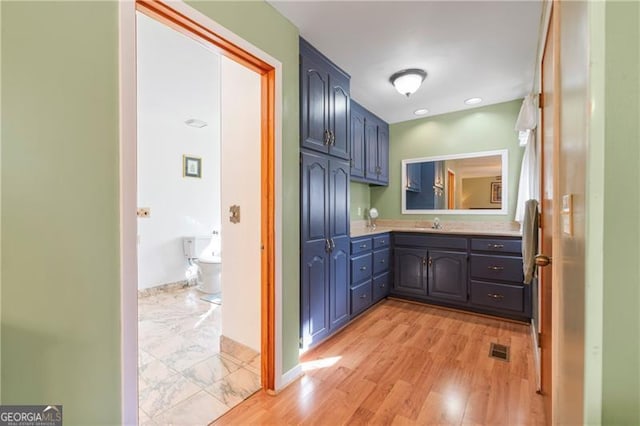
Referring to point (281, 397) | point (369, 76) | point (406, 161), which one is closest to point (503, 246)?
point (406, 161)

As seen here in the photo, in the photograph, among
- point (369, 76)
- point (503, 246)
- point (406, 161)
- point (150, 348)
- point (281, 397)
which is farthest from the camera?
point (406, 161)

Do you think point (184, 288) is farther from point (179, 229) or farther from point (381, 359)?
point (381, 359)

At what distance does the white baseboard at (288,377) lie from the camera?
1.76 m

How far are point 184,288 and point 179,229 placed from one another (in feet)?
2.85

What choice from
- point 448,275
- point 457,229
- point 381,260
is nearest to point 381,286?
point 381,260

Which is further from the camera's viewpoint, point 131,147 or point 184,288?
point 184,288

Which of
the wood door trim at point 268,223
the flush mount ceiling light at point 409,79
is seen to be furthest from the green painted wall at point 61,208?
the flush mount ceiling light at point 409,79

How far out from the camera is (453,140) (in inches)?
141

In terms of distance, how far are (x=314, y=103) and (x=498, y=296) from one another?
2.66 meters

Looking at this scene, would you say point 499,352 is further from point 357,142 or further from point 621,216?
point 357,142

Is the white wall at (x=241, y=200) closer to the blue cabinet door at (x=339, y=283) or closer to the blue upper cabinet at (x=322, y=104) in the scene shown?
the blue upper cabinet at (x=322, y=104)

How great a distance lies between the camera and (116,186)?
104 cm

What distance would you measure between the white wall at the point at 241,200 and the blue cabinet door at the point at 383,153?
220 centimetres

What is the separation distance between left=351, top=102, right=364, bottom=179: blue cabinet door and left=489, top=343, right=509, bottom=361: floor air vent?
6.92ft
